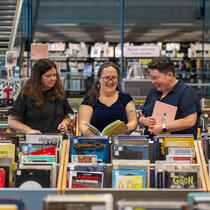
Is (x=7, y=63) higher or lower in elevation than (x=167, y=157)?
higher

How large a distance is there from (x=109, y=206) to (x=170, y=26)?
15599mm

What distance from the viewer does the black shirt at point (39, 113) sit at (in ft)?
12.2

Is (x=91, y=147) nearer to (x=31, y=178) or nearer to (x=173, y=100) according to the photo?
(x=31, y=178)

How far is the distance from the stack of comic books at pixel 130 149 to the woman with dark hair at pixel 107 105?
2.37 feet

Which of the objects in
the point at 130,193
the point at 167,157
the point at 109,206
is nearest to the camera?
the point at 109,206

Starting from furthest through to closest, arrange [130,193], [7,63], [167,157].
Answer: [7,63], [167,157], [130,193]

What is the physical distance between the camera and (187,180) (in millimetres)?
2496

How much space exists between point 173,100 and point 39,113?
1.11 m

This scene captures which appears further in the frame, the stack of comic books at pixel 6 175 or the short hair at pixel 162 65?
the short hair at pixel 162 65

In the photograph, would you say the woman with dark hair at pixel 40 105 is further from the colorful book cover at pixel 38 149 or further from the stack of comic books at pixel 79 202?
the stack of comic books at pixel 79 202

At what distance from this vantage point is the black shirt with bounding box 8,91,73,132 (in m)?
3.71

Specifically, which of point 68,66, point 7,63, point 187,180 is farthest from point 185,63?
point 187,180

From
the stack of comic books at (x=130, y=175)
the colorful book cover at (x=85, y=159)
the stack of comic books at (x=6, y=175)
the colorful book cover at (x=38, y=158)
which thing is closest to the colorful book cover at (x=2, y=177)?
the stack of comic books at (x=6, y=175)

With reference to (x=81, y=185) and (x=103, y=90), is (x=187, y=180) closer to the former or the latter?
(x=81, y=185)
